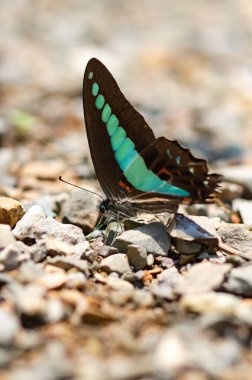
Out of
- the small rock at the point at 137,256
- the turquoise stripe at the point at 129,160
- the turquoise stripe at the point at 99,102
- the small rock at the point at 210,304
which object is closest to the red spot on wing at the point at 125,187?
the turquoise stripe at the point at 129,160

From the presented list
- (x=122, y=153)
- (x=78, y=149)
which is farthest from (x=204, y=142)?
(x=122, y=153)

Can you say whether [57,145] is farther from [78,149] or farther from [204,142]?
[204,142]

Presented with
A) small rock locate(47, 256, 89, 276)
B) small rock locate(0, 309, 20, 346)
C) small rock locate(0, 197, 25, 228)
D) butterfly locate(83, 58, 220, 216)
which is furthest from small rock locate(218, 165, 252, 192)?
small rock locate(0, 309, 20, 346)

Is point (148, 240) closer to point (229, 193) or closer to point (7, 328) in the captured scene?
point (7, 328)

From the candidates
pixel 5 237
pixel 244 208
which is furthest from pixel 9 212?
pixel 244 208

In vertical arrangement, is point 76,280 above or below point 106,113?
below

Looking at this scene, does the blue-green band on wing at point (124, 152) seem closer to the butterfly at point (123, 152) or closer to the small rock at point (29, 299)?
the butterfly at point (123, 152)
